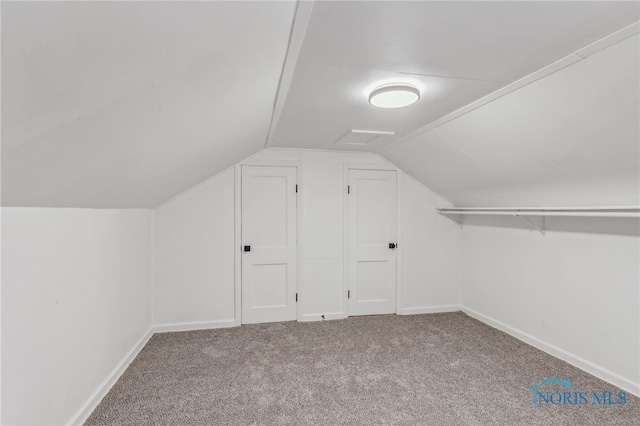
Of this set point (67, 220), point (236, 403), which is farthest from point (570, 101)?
point (67, 220)

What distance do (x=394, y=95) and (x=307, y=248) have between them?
2.36 m

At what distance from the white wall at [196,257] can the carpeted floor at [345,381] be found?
0.83ft

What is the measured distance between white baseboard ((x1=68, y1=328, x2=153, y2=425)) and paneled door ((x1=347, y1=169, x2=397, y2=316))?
7.62 feet

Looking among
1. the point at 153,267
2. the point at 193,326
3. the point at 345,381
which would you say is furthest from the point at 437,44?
the point at 193,326

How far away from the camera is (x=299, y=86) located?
199cm

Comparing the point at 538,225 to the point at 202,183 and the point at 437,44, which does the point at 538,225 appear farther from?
the point at 202,183

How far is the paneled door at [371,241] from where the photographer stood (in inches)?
160

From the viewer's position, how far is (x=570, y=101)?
177cm

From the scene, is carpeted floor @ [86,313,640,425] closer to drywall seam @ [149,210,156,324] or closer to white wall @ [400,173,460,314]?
drywall seam @ [149,210,156,324]

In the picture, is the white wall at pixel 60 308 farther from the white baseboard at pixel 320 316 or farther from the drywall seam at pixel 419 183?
the drywall seam at pixel 419 183

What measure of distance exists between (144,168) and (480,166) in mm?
2682

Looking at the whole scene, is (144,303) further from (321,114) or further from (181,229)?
(321,114)

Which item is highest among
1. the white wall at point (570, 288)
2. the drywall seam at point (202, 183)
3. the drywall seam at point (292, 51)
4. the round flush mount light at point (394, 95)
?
the drywall seam at point (292, 51)

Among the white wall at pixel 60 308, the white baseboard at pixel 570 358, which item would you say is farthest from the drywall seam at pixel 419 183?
the white wall at pixel 60 308
